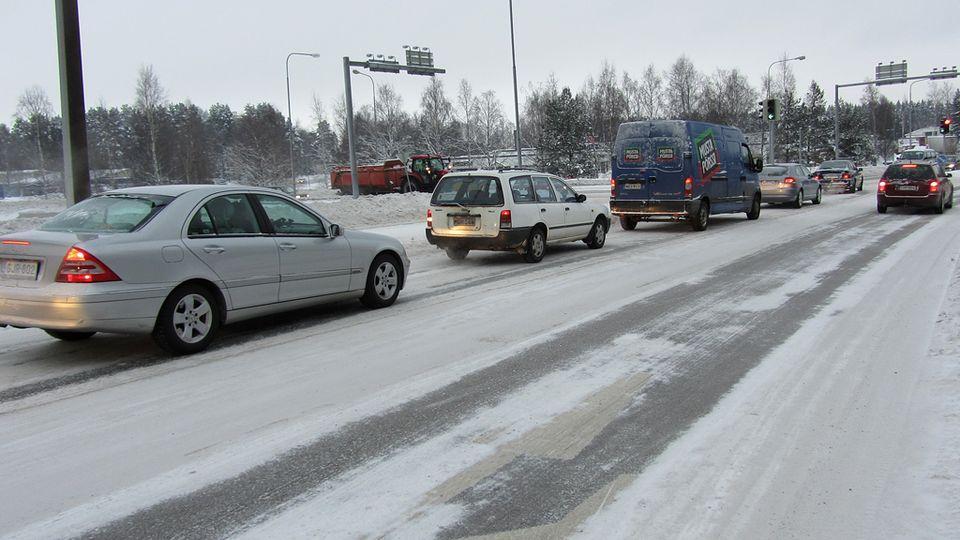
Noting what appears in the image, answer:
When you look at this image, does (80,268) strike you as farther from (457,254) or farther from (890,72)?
(890,72)

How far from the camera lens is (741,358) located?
607 cm

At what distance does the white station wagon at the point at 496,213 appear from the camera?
12250 mm

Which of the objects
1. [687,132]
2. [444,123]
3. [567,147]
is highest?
[444,123]

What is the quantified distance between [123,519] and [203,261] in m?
3.56

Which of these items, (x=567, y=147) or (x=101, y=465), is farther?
(x=567, y=147)

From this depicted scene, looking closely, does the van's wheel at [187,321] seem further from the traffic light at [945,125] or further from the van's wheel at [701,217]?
the traffic light at [945,125]

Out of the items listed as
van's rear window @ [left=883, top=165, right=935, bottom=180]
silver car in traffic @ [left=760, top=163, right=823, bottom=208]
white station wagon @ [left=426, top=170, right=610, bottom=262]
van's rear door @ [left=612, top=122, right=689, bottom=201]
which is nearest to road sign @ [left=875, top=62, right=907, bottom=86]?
silver car in traffic @ [left=760, top=163, right=823, bottom=208]

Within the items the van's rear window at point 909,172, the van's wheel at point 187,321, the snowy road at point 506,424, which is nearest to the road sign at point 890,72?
the van's rear window at point 909,172

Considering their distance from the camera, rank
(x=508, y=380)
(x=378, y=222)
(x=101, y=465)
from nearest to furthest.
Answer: (x=101, y=465) → (x=508, y=380) → (x=378, y=222)

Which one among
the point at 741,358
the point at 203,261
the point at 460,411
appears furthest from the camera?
the point at 203,261

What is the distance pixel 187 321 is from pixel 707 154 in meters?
14.5

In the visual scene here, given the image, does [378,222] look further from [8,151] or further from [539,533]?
[8,151]

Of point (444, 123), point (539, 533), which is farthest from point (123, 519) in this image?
point (444, 123)

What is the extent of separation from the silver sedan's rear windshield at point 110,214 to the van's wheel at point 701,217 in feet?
44.9
